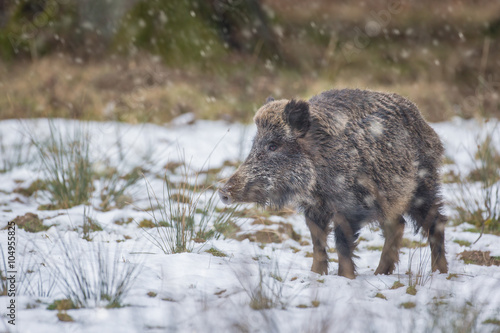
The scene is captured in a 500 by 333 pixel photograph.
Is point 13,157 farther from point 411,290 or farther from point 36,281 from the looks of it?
point 411,290

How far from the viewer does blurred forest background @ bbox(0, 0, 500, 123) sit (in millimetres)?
11039

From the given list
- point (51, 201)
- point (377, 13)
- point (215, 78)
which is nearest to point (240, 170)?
point (51, 201)

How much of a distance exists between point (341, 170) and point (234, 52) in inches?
Result: 398

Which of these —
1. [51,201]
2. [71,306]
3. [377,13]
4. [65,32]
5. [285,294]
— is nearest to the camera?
[71,306]

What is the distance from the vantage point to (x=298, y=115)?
12.9ft

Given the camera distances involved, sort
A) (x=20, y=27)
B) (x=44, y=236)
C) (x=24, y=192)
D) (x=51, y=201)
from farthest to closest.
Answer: (x=20, y=27)
(x=24, y=192)
(x=51, y=201)
(x=44, y=236)

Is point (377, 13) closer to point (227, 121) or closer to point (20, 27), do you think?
point (227, 121)

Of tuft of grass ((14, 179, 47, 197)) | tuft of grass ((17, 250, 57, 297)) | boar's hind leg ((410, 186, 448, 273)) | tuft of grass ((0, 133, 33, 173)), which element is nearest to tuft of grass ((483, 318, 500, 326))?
boar's hind leg ((410, 186, 448, 273))

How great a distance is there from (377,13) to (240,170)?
11897mm

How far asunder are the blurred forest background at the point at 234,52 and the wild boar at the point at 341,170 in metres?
6.44

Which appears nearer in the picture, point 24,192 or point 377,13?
point 24,192

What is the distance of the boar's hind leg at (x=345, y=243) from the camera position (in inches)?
150

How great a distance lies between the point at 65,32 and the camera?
1308 cm

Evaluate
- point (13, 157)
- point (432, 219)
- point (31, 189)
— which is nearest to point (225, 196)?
point (432, 219)
